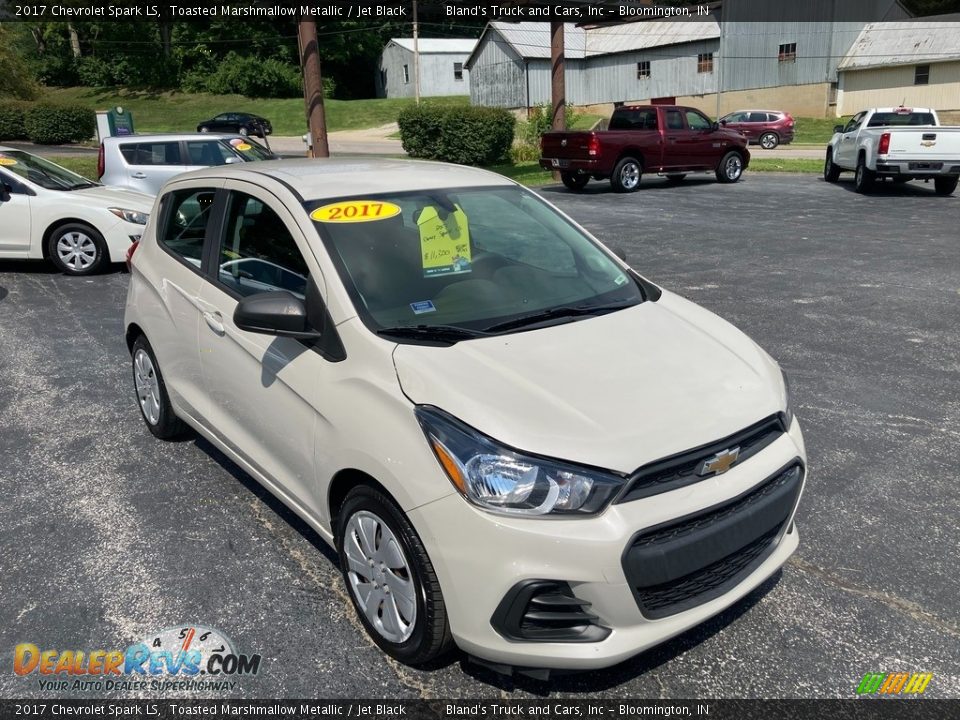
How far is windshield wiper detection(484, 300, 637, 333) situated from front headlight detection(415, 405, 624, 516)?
761 mm

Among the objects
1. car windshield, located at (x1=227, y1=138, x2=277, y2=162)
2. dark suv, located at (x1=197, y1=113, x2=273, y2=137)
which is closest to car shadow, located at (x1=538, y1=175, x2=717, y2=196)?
car windshield, located at (x1=227, y1=138, x2=277, y2=162)

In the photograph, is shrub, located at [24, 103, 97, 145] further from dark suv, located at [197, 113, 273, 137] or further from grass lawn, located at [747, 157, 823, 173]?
grass lawn, located at [747, 157, 823, 173]

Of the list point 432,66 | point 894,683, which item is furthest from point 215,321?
point 432,66

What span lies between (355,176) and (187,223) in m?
1.15

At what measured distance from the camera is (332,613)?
324 cm

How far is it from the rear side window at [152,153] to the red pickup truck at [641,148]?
8.43 metres

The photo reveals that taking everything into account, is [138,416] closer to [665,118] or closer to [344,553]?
[344,553]

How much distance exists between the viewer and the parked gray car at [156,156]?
13.2 metres

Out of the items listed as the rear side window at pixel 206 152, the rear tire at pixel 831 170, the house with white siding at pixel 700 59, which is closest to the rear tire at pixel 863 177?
the rear tire at pixel 831 170

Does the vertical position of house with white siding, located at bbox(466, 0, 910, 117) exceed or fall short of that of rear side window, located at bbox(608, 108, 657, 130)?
it exceeds it

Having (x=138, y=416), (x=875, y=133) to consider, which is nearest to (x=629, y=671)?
(x=138, y=416)

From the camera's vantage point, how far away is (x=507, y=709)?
2.72 m

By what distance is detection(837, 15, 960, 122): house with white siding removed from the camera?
4053cm

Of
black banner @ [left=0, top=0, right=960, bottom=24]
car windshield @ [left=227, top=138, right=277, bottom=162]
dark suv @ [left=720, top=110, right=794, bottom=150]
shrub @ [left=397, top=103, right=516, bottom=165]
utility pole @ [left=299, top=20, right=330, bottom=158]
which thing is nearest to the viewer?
car windshield @ [left=227, top=138, right=277, bottom=162]
